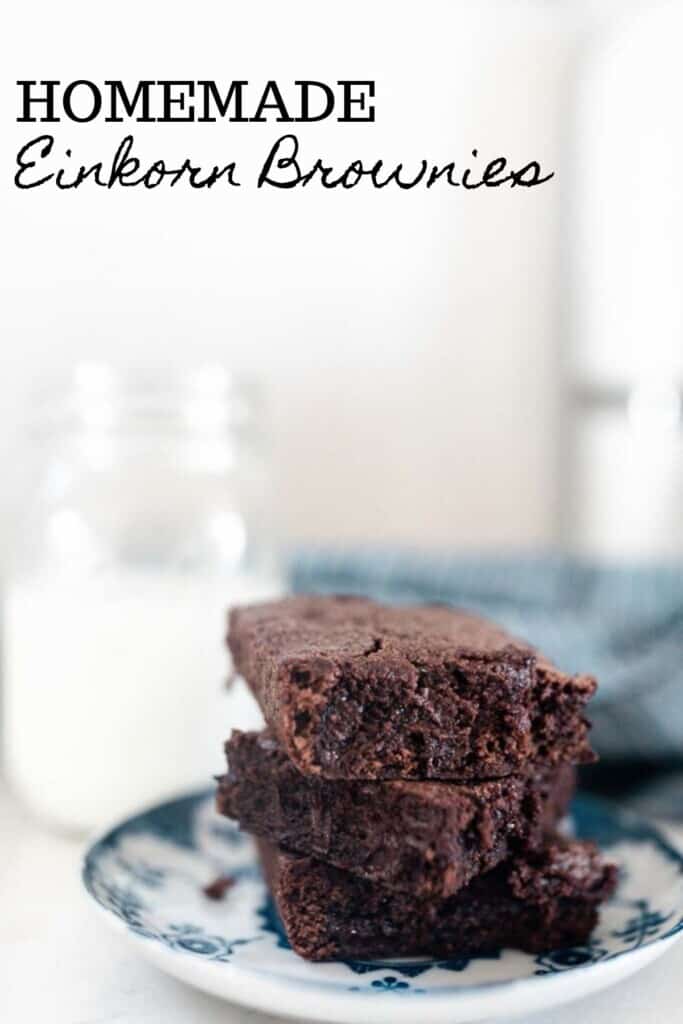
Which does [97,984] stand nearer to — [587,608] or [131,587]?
[131,587]

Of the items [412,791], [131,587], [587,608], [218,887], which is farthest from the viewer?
[587,608]

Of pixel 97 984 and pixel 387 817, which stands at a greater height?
pixel 387 817

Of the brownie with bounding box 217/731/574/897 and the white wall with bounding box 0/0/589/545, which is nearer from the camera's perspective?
the brownie with bounding box 217/731/574/897

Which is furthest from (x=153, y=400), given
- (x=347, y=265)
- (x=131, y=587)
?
(x=347, y=265)

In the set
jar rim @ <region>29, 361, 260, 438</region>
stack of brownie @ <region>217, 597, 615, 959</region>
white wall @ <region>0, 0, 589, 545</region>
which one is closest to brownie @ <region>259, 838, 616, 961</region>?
stack of brownie @ <region>217, 597, 615, 959</region>

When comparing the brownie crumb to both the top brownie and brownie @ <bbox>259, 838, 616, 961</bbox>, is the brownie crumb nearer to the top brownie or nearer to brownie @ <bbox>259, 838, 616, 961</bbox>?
brownie @ <bbox>259, 838, 616, 961</bbox>
